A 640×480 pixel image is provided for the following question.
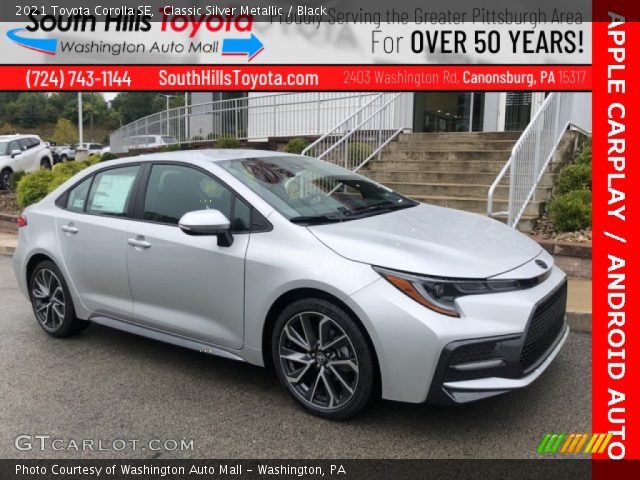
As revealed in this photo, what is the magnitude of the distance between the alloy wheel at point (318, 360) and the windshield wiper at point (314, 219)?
0.59m

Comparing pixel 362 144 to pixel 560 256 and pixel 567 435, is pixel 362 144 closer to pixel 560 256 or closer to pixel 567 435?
pixel 560 256

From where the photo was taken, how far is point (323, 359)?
3.31m

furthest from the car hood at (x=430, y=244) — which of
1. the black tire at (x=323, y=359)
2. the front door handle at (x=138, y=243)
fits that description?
the front door handle at (x=138, y=243)

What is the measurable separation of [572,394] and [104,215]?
359 cm

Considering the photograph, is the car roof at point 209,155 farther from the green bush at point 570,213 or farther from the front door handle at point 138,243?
the green bush at point 570,213

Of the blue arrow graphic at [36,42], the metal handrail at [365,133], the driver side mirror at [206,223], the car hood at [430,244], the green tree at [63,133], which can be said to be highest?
the green tree at [63,133]

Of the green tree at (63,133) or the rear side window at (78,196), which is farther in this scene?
the green tree at (63,133)

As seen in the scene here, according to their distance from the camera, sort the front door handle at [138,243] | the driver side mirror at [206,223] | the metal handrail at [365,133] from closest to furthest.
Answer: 1. the driver side mirror at [206,223]
2. the front door handle at [138,243]
3. the metal handrail at [365,133]

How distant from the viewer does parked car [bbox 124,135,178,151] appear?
1991 cm

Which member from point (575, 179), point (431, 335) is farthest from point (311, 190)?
point (575, 179)

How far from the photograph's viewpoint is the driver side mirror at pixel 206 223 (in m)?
3.48

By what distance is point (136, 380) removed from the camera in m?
4.05

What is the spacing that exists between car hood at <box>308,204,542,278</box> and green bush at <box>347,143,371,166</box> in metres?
6.70

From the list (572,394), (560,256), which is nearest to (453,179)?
(560,256)
